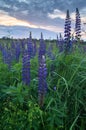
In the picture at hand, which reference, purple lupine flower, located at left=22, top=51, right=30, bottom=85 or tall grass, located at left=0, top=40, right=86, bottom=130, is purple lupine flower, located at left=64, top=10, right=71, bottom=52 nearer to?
tall grass, located at left=0, top=40, right=86, bottom=130

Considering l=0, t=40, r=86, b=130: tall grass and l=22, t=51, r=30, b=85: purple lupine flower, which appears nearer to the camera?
l=0, t=40, r=86, b=130: tall grass

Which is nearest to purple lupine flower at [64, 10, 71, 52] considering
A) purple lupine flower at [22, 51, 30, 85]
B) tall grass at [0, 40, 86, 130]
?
tall grass at [0, 40, 86, 130]

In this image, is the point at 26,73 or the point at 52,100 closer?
the point at 52,100

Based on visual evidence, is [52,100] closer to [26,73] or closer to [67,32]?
[26,73]

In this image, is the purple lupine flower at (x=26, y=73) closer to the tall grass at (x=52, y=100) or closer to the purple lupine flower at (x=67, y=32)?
the tall grass at (x=52, y=100)

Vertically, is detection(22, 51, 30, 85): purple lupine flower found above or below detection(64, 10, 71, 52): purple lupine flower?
below

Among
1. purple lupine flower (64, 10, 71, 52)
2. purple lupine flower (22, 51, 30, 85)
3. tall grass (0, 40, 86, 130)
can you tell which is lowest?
tall grass (0, 40, 86, 130)

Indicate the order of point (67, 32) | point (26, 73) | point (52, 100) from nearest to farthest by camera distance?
point (52, 100) < point (26, 73) < point (67, 32)

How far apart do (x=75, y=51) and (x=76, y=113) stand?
153 cm

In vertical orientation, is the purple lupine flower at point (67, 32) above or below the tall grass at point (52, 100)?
above

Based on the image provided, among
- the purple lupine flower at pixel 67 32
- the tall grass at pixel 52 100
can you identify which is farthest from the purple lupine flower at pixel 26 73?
the purple lupine flower at pixel 67 32

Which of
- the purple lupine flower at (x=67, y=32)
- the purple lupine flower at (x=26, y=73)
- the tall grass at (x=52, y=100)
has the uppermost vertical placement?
the purple lupine flower at (x=67, y=32)

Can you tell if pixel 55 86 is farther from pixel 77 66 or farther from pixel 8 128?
pixel 8 128

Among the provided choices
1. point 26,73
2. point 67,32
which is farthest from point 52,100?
point 67,32
